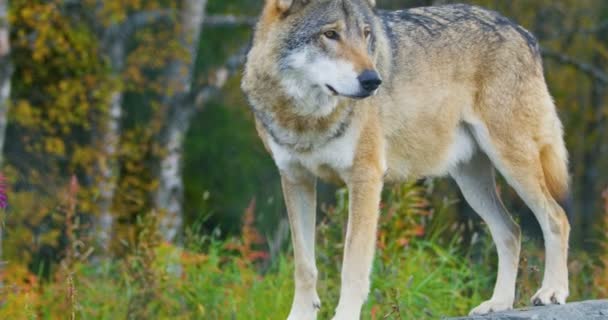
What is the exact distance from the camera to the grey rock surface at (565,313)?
566cm

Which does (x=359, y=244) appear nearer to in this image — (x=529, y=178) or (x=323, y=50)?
(x=323, y=50)

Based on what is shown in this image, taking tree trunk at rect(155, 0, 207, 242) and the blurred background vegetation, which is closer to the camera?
the blurred background vegetation

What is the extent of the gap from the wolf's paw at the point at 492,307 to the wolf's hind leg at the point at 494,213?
3.1 inches

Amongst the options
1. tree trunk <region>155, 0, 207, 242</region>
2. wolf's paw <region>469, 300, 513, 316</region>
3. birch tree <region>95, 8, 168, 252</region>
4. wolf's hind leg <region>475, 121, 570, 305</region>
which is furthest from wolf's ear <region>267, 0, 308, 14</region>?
tree trunk <region>155, 0, 207, 242</region>

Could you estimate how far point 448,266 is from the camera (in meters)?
8.09

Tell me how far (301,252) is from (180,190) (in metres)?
7.45

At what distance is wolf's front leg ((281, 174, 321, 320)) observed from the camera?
6297 mm

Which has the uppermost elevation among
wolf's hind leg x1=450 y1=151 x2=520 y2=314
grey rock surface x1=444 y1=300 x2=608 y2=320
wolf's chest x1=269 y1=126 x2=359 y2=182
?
wolf's chest x1=269 y1=126 x2=359 y2=182

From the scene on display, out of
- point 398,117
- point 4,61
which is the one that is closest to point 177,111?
point 4,61

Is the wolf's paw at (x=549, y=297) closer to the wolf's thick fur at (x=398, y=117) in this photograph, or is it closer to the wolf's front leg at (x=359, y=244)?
the wolf's thick fur at (x=398, y=117)

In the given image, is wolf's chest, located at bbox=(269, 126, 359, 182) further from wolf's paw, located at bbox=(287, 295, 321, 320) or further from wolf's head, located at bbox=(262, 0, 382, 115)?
wolf's paw, located at bbox=(287, 295, 321, 320)

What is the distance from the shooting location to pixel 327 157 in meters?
6.02

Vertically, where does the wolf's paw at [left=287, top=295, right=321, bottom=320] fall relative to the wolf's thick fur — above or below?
below

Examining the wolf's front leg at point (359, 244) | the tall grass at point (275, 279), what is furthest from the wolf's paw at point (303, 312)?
the tall grass at point (275, 279)
